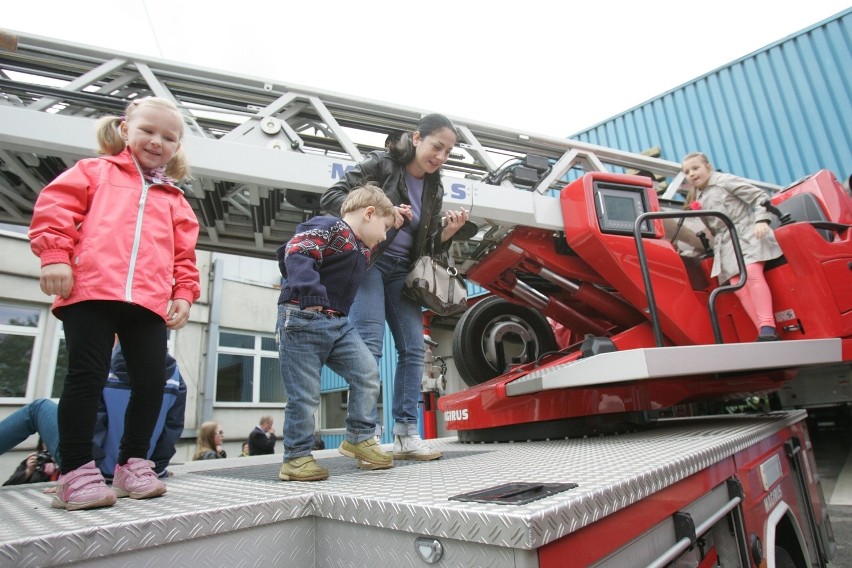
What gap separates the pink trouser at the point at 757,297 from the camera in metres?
2.68

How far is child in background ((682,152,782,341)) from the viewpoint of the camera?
2.73 meters

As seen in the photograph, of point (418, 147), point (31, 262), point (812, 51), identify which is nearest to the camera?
point (418, 147)

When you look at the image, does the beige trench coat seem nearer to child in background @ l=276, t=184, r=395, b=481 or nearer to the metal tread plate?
the metal tread plate

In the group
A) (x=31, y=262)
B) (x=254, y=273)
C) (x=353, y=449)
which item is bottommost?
(x=353, y=449)

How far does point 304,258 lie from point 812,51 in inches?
252

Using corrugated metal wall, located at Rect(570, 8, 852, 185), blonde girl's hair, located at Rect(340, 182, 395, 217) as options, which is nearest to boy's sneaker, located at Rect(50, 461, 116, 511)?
blonde girl's hair, located at Rect(340, 182, 395, 217)

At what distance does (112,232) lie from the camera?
1322 mm

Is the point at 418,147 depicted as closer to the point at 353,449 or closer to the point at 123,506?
the point at 353,449

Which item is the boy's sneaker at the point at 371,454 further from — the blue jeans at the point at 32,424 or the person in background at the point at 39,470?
the person in background at the point at 39,470

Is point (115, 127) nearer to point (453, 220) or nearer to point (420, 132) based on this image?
point (420, 132)

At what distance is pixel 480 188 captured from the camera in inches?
105

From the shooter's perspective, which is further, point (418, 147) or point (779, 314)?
point (779, 314)

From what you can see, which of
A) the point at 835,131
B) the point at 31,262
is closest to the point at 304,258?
the point at 835,131

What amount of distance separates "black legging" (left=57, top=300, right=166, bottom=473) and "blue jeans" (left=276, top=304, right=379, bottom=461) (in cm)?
36
